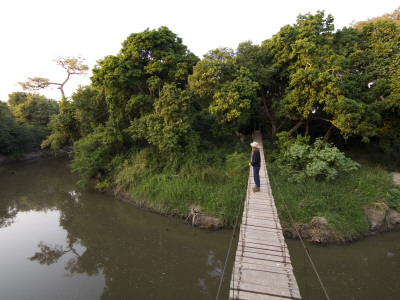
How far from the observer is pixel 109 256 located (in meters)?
5.69

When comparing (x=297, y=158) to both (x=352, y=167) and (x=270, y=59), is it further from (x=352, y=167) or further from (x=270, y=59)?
(x=270, y=59)

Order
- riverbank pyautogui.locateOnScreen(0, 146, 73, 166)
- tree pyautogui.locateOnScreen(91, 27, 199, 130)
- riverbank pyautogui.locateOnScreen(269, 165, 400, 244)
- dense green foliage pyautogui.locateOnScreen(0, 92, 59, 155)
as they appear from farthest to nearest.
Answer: riverbank pyautogui.locateOnScreen(0, 146, 73, 166), dense green foliage pyautogui.locateOnScreen(0, 92, 59, 155), tree pyautogui.locateOnScreen(91, 27, 199, 130), riverbank pyautogui.locateOnScreen(269, 165, 400, 244)

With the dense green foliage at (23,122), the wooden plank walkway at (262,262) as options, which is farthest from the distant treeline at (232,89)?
the dense green foliage at (23,122)

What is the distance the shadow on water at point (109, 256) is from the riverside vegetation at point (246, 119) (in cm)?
85

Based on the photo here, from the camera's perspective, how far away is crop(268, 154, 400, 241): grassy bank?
601 cm

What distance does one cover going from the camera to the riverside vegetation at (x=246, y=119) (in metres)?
6.79

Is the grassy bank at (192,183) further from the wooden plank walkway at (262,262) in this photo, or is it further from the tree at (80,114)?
the tree at (80,114)

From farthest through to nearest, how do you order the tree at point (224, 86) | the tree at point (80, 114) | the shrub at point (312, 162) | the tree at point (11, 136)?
the tree at point (11, 136) → the tree at point (80, 114) → the tree at point (224, 86) → the shrub at point (312, 162)

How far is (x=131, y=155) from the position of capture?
31.0 ft

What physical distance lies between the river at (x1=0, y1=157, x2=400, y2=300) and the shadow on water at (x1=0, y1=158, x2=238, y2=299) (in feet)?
0.07

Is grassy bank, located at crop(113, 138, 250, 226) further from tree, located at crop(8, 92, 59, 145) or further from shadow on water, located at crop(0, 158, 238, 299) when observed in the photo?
tree, located at crop(8, 92, 59, 145)

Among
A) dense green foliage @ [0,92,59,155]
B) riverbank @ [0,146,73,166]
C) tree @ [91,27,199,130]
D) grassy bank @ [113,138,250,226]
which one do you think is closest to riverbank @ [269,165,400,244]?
grassy bank @ [113,138,250,226]

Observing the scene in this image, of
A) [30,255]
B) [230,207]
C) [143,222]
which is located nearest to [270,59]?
[230,207]

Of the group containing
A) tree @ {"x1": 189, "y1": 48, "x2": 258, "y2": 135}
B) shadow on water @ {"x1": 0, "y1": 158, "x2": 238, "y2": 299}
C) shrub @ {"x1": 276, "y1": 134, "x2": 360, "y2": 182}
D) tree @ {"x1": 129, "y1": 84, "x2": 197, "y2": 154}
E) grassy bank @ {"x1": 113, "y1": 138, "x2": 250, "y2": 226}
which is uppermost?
tree @ {"x1": 189, "y1": 48, "x2": 258, "y2": 135}
